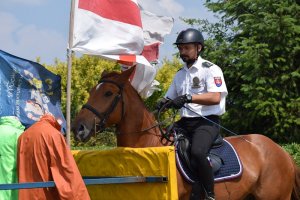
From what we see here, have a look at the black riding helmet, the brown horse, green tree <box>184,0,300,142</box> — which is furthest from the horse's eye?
green tree <box>184,0,300,142</box>

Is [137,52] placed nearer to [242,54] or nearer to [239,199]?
[239,199]

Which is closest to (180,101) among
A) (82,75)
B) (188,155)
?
(188,155)

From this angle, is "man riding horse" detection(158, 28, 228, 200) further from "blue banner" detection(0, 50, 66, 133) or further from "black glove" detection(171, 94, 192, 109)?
"blue banner" detection(0, 50, 66, 133)

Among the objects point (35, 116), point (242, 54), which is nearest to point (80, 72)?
point (242, 54)

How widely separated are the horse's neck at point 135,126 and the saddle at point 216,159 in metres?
0.33

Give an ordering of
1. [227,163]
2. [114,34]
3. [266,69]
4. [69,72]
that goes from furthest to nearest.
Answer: [266,69] → [114,34] → [69,72] → [227,163]

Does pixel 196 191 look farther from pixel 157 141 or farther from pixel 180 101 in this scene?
pixel 180 101

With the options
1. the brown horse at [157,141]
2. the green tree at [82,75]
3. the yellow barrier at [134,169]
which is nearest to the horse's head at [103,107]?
the brown horse at [157,141]

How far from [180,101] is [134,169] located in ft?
3.01

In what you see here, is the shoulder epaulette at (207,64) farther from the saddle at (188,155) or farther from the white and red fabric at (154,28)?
the white and red fabric at (154,28)

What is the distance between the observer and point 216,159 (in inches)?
280

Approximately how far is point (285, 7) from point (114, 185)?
45.8 ft

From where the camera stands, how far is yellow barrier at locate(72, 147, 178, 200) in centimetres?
647

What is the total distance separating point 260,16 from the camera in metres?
19.9
